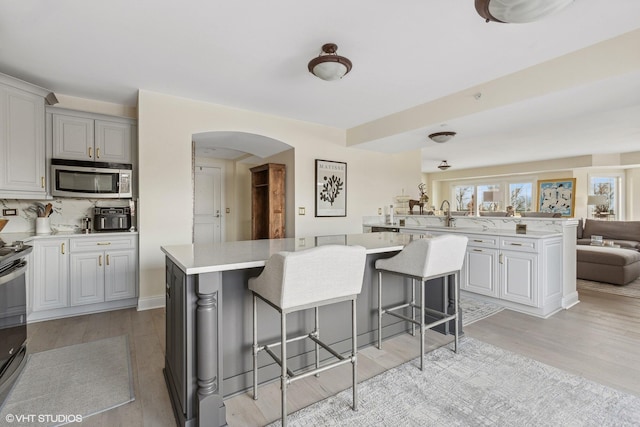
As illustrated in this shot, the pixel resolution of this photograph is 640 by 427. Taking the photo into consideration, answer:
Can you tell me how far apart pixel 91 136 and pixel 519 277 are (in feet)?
16.9

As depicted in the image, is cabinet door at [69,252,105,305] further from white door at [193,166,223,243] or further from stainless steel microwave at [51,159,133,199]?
white door at [193,166,223,243]

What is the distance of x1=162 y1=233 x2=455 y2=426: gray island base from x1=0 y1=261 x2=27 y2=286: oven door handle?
36.2 inches

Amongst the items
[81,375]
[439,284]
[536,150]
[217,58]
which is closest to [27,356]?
[81,375]

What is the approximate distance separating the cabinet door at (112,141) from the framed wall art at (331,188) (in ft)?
8.56

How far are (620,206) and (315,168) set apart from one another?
8.34 metres

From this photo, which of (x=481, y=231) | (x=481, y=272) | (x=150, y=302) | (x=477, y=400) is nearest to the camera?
(x=477, y=400)

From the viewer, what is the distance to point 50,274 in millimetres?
3152

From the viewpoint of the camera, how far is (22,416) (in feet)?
5.60

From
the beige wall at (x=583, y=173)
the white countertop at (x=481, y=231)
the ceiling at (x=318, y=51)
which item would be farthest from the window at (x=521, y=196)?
the white countertop at (x=481, y=231)

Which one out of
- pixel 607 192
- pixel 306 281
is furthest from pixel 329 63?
pixel 607 192

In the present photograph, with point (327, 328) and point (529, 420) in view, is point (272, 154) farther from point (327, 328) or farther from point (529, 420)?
point (529, 420)

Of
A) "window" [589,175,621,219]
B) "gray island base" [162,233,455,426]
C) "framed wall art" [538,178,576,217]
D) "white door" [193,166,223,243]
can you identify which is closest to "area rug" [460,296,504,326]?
"gray island base" [162,233,455,426]

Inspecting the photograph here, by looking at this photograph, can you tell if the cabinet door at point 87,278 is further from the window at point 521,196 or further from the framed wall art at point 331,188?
the window at point 521,196

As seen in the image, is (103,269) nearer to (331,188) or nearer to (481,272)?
(331,188)
